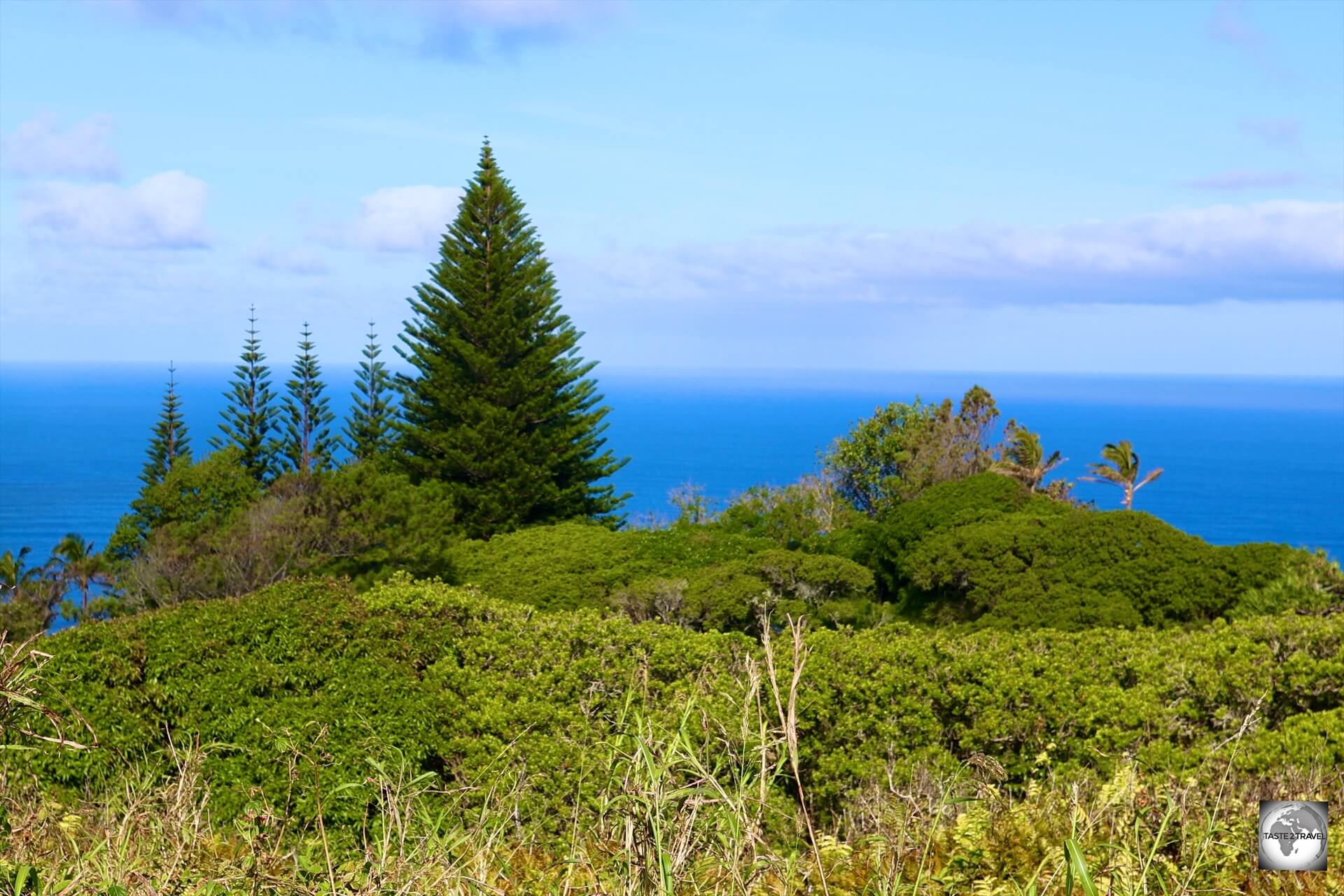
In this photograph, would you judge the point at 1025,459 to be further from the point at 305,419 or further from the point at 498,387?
the point at 305,419

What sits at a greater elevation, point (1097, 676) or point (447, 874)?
point (447, 874)

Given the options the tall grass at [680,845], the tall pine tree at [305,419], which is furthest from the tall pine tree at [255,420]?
the tall grass at [680,845]

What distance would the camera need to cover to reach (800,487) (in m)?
31.2

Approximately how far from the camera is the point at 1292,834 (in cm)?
247

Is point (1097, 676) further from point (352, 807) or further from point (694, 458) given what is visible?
point (694, 458)

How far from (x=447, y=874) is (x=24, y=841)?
4.38 feet

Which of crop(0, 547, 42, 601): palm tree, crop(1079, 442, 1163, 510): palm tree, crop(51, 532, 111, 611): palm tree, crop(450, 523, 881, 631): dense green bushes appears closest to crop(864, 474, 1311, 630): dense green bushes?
crop(450, 523, 881, 631): dense green bushes

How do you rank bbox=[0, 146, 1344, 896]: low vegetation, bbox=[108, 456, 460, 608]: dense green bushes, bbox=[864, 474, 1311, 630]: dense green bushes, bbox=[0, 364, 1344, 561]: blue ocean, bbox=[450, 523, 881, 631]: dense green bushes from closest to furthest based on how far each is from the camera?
bbox=[0, 146, 1344, 896]: low vegetation, bbox=[864, 474, 1311, 630]: dense green bushes, bbox=[450, 523, 881, 631]: dense green bushes, bbox=[108, 456, 460, 608]: dense green bushes, bbox=[0, 364, 1344, 561]: blue ocean

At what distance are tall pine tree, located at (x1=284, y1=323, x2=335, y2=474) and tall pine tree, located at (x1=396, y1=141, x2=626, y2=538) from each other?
6.79 meters

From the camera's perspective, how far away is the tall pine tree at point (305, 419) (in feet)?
112

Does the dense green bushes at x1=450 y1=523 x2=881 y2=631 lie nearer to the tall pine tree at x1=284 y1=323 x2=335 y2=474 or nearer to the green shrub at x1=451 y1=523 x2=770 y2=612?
the green shrub at x1=451 y1=523 x2=770 y2=612

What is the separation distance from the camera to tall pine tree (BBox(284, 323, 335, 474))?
34125mm

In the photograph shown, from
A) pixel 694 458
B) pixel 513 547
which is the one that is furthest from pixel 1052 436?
pixel 513 547

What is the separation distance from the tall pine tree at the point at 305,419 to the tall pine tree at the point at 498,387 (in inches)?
267
